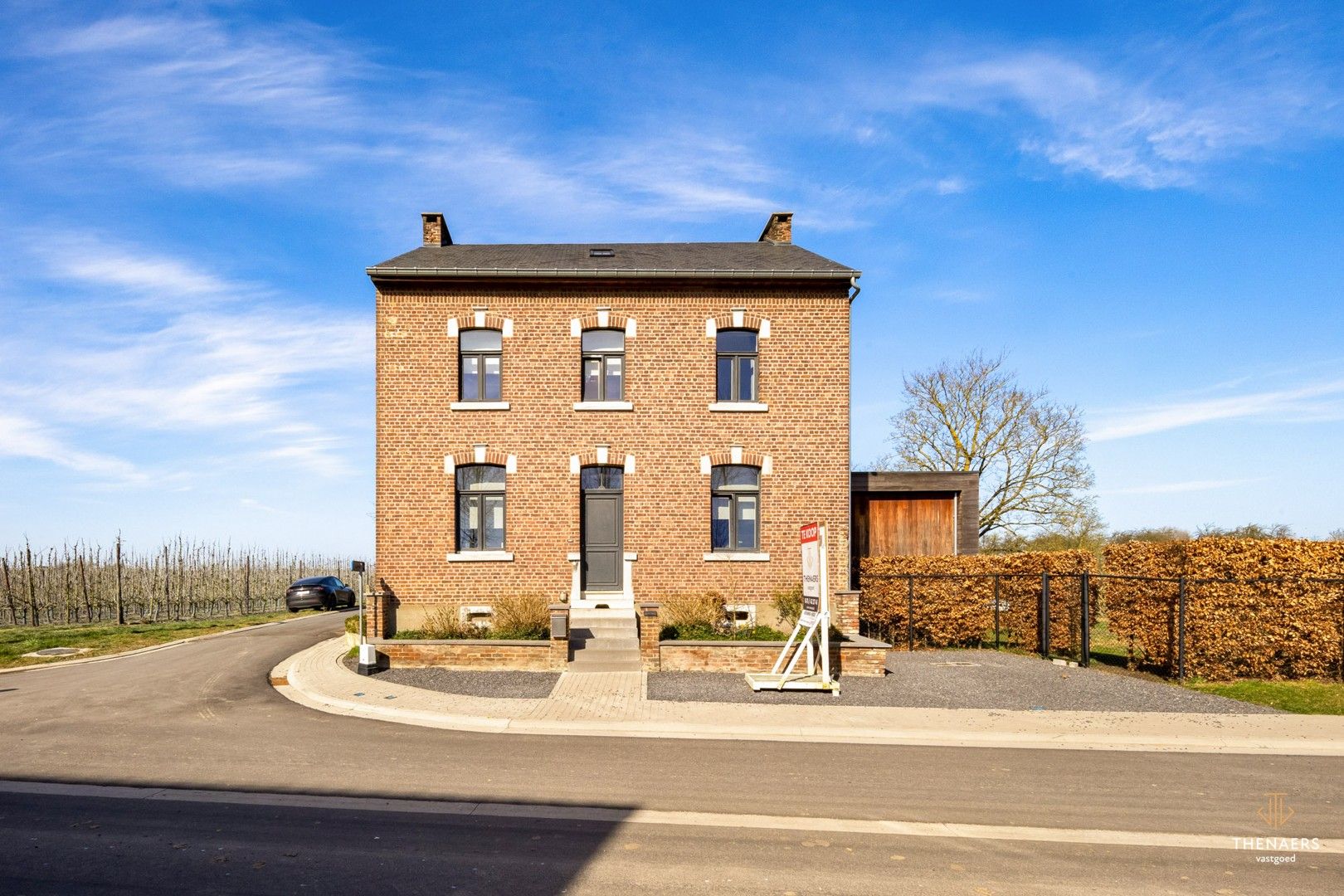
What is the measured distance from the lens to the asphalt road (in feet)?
19.0

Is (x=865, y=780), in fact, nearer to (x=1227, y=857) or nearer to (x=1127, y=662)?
(x=1227, y=857)

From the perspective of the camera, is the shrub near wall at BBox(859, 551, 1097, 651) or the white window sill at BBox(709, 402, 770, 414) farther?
the white window sill at BBox(709, 402, 770, 414)

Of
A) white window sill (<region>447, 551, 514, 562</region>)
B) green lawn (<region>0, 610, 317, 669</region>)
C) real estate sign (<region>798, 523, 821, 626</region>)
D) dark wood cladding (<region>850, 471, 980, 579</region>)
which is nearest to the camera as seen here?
real estate sign (<region>798, 523, 821, 626</region>)

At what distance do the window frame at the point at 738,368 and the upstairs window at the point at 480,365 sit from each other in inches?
193

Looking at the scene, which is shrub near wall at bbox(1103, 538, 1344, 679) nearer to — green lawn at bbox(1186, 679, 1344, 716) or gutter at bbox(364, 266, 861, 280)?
green lawn at bbox(1186, 679, 1344, 716)

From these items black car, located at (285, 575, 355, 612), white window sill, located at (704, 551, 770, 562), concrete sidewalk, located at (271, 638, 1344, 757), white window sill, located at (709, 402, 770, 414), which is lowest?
black car, located at (285, 575, 355, 612)

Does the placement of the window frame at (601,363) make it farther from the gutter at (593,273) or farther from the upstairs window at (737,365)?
the upstairs window at (737,365)

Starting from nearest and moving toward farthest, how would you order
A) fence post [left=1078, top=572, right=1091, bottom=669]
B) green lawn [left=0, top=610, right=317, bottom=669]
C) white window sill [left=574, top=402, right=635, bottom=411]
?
fence post [left=1078, top=572, right=1091, bottom=669], white window sill [left=574, top=402, right=635, bottom=411], green lawn [left=0, top=610, right=317, bottom=669]

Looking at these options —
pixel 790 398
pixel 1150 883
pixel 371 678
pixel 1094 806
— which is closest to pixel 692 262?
pixel 790 398

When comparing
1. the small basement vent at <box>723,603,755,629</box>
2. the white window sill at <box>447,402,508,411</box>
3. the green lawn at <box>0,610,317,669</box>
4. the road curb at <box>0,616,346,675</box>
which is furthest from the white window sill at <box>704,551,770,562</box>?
the green lawn at <box>0,610,317,669</box>

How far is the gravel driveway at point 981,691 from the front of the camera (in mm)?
12016

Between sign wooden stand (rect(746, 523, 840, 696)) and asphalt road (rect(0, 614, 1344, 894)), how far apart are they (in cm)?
301

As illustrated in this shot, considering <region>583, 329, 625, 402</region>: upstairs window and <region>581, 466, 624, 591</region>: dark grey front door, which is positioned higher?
<region>583, 329, 625, 402</region>: upstairs window

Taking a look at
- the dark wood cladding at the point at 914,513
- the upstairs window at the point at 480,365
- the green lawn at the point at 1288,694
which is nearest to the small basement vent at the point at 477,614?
the upstairs window at the point at 480,365
